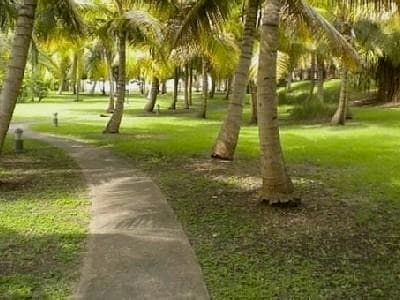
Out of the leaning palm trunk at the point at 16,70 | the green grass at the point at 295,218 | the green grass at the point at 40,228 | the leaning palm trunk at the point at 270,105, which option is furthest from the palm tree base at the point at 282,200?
the leaning palm trunk at the point at 16,70

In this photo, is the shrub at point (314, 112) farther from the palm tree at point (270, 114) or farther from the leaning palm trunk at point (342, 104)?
the palm tree at point (270, 114)

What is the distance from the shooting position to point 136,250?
7.14 meters

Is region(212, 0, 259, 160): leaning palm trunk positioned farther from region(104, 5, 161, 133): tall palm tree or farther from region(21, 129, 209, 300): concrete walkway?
region(104, 5, 161, 133): tall palm tree

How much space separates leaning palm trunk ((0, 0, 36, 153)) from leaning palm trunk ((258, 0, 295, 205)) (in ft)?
15.4

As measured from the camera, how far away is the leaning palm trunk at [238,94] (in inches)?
559

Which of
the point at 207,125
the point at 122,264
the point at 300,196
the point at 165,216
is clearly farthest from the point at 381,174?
the point at 207,125

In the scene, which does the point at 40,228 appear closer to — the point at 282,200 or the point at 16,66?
the point at 282,200

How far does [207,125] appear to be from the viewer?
87.2 feet

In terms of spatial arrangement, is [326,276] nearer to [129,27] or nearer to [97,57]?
[129,27]

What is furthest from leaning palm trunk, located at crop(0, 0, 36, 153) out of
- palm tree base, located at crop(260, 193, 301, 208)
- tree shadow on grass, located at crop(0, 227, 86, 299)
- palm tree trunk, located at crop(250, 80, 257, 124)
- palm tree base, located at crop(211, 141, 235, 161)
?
palm tree trunk, located at crop(250, 80, 257, 124)

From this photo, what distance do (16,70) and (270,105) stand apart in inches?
198

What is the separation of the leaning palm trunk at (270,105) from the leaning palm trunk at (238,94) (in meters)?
4.76

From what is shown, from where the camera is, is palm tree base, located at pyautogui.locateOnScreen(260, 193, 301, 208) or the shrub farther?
the shrub

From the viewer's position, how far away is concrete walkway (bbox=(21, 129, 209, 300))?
5.86 m
